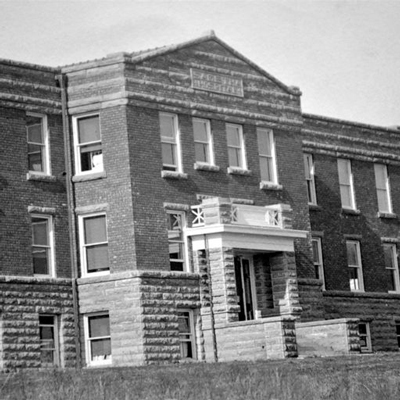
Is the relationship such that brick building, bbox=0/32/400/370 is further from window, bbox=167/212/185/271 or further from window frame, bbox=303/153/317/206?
window frame, bbox=303/153/317/206

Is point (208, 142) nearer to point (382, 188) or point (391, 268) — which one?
point (382, 188)

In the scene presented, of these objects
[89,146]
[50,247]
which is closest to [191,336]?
[50,247]

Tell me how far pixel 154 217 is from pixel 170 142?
2924mm

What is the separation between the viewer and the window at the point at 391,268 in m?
50.8

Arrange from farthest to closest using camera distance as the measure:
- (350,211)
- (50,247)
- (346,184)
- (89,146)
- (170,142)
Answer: (346,184), (350,211), (170,142), (89,146), (50,247)

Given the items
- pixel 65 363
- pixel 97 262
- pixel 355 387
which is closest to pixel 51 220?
pixel 97 262

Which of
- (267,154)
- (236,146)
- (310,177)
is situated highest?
(236,146)

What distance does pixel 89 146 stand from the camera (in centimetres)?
4031

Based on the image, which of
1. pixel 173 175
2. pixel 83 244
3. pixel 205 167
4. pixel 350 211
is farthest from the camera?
pixel 350 211

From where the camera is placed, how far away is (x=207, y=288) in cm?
4069

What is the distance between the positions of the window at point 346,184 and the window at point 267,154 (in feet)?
21.3

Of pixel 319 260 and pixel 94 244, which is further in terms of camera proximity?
pixel 319 260

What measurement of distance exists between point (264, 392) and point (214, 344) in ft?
59.4

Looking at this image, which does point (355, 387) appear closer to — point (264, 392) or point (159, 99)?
point (264, 392)
